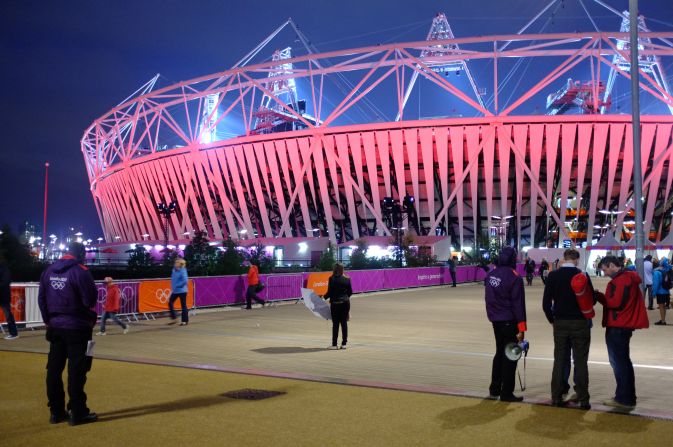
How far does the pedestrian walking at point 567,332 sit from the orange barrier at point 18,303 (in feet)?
40.0

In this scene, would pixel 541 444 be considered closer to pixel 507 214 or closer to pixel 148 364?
pixel 148 364

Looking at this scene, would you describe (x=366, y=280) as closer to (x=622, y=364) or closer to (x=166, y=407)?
(x=622, y=364)

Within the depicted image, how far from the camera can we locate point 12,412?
22.1ft

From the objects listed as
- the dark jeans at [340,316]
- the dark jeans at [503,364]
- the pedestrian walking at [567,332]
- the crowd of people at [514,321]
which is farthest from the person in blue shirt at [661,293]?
the dark jeans at [503,364]

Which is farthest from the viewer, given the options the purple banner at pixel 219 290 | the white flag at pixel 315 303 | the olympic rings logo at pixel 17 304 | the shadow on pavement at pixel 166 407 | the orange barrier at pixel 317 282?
the orange barrier at pixel 317 282

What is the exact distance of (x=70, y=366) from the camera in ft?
21.0

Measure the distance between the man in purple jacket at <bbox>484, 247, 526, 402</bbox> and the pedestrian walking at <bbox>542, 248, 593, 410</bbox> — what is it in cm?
33

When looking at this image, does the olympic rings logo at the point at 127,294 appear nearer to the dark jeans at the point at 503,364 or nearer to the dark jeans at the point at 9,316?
the dark jeans at the point at 9,316

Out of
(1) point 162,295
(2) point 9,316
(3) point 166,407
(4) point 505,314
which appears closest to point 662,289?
(4) point 505,314

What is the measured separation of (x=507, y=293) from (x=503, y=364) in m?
0.78

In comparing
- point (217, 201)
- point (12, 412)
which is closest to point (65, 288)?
point (12, 412)

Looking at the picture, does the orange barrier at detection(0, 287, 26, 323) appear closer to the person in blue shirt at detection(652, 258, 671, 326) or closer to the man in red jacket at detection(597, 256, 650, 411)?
the man in red jacket at detection(597, 256, 650, 411)

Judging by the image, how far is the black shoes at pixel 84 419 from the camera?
6281 mm

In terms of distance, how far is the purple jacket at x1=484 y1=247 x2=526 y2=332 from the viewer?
748cm
